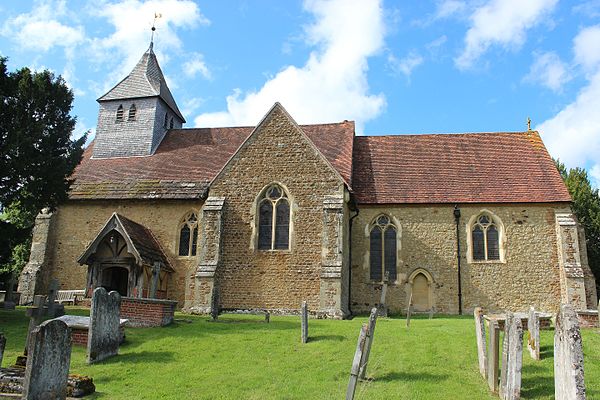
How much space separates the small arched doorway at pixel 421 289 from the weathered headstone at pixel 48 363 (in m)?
15.9

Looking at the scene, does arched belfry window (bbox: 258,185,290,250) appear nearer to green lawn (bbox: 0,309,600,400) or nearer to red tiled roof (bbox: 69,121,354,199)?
red tiled roof (bbox: 69,121,354,199)

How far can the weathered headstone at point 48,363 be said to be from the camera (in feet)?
26.0

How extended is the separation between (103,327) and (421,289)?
13874 mm

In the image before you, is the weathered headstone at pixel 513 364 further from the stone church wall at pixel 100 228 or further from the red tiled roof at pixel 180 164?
the stone church wall at pixel 100 228

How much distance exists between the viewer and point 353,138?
26.9m

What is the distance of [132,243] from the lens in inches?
816

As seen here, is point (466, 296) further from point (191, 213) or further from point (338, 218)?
point (191, 213)

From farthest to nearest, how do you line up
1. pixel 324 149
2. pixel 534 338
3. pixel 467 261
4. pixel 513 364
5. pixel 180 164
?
pixel 180 164 → pixel 324 149 → pixel 467 261 → pixel 534 338 → pixel 513 364

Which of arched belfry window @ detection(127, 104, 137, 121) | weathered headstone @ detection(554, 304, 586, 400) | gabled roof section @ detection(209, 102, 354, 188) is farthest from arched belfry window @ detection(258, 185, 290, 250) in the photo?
weathered headstone @ detection(554, 304, 586, 400)

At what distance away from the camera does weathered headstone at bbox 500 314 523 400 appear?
8.42 metres

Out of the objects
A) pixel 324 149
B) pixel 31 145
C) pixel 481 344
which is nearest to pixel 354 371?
pixel 481 344

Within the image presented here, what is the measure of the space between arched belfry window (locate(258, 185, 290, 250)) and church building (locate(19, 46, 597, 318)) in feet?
0.15

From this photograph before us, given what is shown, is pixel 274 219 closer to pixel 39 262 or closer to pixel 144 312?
pixel 144 312

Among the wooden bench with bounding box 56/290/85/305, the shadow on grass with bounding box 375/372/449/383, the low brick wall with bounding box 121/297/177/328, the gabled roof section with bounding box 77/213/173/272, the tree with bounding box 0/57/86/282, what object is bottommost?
the shadow on grass with bounding box 375/372/449/383
